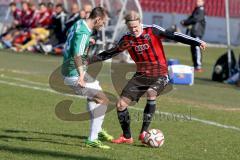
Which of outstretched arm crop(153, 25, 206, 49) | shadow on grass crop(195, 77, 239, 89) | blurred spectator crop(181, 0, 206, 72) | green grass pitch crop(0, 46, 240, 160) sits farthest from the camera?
blurred spectator crop(181, 0, 206, 72)

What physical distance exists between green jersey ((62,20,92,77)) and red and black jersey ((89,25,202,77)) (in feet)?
1.41

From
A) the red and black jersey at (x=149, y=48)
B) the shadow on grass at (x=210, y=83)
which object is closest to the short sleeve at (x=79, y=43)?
the red and black jersey at (x=149, y=48)

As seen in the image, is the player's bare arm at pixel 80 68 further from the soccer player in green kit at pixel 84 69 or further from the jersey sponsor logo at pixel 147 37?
the jersey sponsor logo at pixel 147 37

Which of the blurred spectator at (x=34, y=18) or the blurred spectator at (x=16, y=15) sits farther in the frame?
the blurred spectator at (x=16, y=15)

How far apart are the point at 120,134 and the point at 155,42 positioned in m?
1.52

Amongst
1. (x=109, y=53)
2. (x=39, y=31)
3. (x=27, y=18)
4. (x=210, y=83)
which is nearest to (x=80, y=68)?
(x=109, y=53)

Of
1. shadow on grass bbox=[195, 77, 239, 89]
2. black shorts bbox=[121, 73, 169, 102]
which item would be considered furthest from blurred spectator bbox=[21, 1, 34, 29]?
black shorts bbox=[121, 73, 169, 102]

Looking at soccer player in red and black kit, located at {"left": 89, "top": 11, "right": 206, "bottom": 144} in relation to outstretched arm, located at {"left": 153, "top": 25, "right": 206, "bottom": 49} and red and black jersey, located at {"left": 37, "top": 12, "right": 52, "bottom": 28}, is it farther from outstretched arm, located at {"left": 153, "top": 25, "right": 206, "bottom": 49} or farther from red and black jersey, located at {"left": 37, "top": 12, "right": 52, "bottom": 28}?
red and black jersey, located at {"left": 37, "top": 12, "right": 52, "bottom": 28}

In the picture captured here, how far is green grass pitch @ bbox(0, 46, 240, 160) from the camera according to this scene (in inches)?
360

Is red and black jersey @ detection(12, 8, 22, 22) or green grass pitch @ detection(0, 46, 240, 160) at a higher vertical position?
green grass pitch @ detection(0, 46, 240, 160)

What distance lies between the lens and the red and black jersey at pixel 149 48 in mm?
10055

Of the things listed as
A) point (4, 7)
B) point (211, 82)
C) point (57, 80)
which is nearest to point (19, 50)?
point (4, 7)

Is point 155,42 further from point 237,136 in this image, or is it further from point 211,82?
point 211,82

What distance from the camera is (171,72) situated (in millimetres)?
17922
